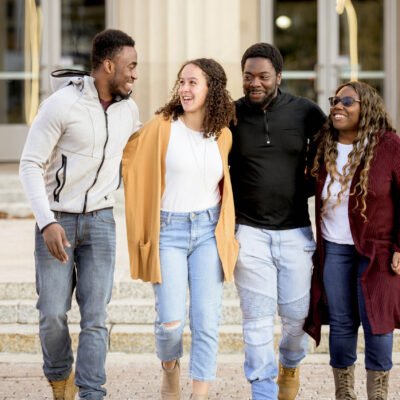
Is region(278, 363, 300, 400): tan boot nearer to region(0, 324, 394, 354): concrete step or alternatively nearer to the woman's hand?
the woman's hand

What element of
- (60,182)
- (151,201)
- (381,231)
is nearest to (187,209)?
(151,201)

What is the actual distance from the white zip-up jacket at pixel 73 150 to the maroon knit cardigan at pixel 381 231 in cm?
120

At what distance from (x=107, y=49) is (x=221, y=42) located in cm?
557

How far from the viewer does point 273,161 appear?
5047mm

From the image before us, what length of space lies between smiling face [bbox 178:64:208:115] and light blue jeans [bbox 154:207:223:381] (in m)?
0.51

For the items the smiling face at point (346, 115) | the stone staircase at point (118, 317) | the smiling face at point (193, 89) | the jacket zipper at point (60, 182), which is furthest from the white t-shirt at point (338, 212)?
the stone staircase at point (118, 317)

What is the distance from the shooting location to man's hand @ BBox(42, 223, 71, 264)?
4641 mm

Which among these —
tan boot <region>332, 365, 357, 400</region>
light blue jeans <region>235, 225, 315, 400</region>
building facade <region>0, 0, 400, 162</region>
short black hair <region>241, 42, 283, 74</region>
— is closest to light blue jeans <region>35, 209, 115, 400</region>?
light blue jeans <region>235, 225, 315, 400</region>

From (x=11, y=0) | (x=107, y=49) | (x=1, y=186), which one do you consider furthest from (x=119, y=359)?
(x=11, y=0)

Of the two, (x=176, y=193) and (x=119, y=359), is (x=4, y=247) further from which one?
(x=176, y=193)

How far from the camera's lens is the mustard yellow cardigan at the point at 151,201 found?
4.95 m

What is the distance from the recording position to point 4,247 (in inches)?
346

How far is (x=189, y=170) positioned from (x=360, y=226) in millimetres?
870

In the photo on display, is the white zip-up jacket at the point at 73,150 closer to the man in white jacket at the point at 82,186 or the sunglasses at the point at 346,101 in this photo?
the man in white jacket at the point at 82,186
